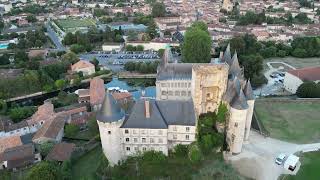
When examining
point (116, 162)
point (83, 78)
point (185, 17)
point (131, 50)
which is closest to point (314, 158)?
point (116, 162)

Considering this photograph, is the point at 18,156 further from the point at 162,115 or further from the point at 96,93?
the point at 96,93

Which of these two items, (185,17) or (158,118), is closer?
(158,118)

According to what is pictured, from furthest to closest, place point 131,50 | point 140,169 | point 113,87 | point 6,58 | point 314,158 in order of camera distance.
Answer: point 131,50, point 6,58, point 113,87, point 314,158, point 140,169

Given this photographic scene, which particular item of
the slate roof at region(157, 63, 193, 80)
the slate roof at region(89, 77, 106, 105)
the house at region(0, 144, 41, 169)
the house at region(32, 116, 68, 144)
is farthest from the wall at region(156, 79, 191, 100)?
the house at region(0, 144, 41, 169)

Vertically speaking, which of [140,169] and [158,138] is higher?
[158,138]

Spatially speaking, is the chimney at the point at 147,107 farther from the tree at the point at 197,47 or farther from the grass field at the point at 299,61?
the grass field at the point at 299,61

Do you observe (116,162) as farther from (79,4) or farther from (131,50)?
(79,4)

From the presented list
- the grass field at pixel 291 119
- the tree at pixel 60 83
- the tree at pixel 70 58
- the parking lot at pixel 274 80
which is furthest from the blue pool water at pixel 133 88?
the grass field at pixel 291 119

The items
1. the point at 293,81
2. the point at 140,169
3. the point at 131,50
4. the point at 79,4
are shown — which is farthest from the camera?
the point at 79,4
